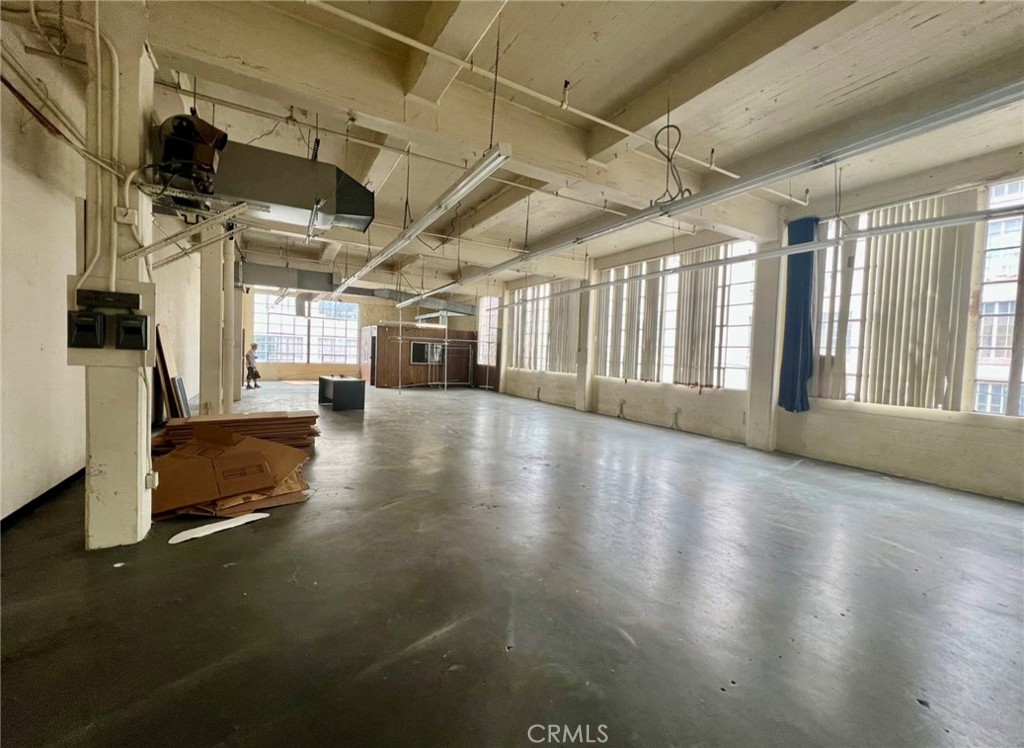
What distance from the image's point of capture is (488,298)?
1354 centimetres

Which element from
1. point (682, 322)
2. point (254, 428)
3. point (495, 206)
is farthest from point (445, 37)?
point (682, 322)

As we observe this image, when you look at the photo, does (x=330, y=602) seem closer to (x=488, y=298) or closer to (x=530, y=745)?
(x=530, y=745)

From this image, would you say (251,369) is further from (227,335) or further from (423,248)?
(423,248)

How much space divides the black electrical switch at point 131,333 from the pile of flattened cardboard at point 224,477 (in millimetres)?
1094

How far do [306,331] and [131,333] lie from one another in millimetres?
14305

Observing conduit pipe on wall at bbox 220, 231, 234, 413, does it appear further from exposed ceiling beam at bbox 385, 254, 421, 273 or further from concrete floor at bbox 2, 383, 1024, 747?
exposed ceiling beam at bbox 385, 254, 421, 273

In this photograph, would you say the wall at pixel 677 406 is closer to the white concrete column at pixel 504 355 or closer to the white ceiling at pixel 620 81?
the white ceiling at pixel 620 81

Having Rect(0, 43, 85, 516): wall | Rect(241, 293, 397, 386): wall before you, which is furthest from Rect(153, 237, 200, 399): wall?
Rect(241, 293, 397, 386): wall

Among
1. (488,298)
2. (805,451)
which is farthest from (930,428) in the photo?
(488,298)

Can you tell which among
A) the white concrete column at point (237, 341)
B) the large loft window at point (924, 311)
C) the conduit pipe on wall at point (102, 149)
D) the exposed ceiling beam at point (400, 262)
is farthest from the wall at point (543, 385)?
the conduit pipe on wall at point (102, 149)

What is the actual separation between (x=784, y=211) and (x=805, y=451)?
131 inches

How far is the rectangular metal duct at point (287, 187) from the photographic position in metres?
2.97

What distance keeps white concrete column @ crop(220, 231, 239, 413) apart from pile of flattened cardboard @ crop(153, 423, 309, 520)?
2825 millimetres

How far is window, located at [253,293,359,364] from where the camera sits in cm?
1461
